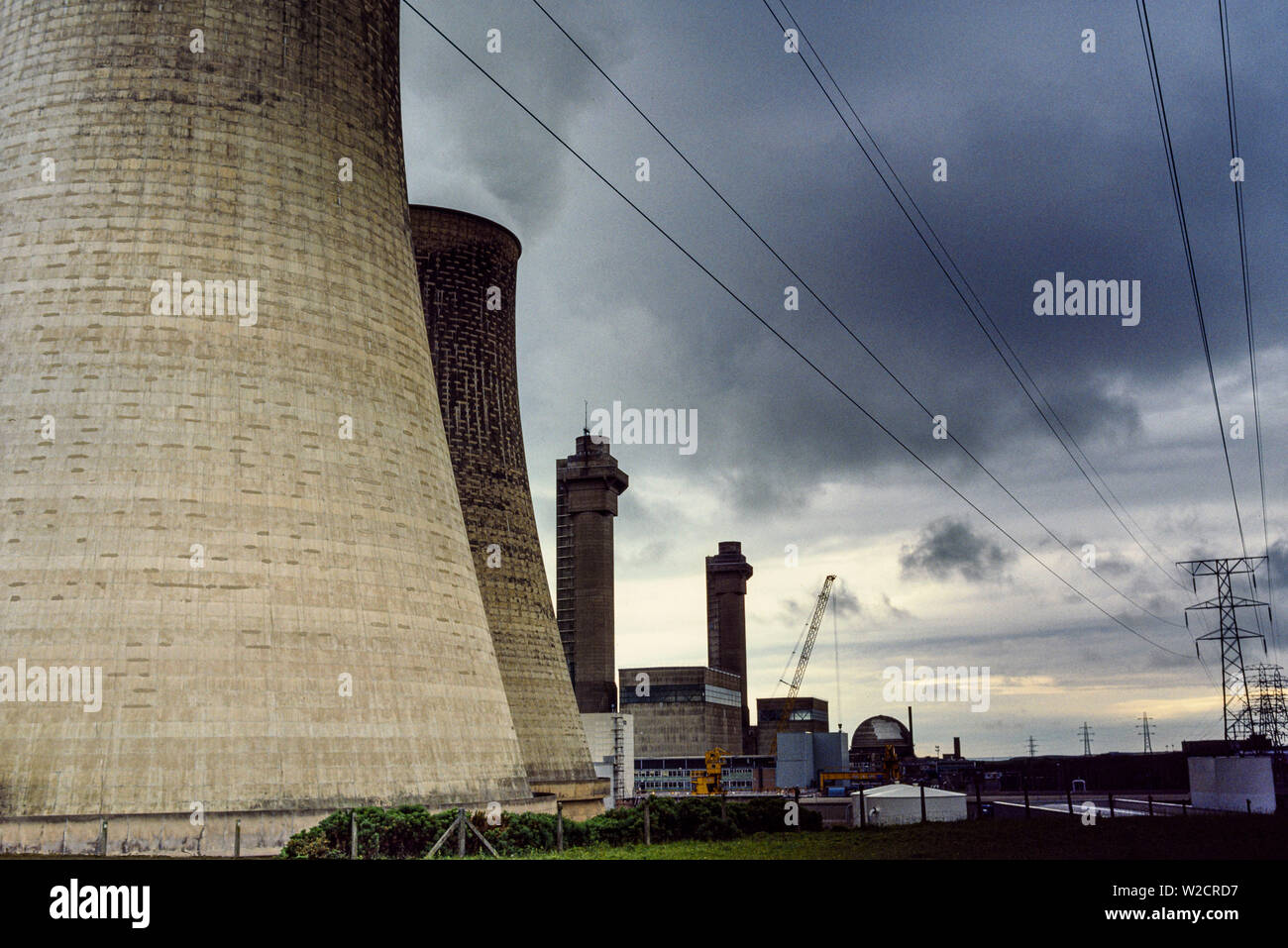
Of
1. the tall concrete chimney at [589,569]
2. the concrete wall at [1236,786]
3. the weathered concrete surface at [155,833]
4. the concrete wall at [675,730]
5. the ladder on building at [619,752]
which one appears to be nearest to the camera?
the weathered concrete surface at [155,833]

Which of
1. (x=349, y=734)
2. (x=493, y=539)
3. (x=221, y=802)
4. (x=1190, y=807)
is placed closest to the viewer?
(x=221, y=802)

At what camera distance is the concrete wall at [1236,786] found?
4047cm

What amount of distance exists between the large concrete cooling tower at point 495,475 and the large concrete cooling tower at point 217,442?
41.8 feet

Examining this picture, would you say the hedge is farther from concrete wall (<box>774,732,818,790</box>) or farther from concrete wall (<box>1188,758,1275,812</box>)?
concrete wall (<box>774,732,818,790</box>)

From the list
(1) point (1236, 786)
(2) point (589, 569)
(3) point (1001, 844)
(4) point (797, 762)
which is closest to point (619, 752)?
(4) point (797, 762)

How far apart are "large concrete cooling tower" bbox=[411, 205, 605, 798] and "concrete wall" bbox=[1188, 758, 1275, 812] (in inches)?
980

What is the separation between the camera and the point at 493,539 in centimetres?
3456

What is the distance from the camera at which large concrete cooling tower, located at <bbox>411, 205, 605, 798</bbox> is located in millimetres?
34406

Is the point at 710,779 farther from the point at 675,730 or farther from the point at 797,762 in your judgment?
the point at 675,730

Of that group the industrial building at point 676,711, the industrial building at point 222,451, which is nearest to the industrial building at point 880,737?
the industrial building at point 676,711

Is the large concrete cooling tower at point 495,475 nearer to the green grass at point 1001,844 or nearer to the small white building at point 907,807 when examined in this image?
the small white building at point 907,807
